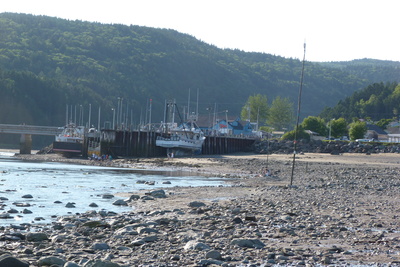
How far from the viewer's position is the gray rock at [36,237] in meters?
15.9

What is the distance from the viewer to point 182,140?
89812mm

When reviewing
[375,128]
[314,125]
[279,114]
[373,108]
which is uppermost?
[373,108]

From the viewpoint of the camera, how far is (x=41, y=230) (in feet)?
59.1

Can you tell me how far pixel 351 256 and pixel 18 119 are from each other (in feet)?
492

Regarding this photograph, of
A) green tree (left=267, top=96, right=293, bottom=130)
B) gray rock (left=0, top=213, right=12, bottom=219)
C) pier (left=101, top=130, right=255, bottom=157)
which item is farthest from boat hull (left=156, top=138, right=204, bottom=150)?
gray rock (left=0, top=213, right=12, bottom=219)

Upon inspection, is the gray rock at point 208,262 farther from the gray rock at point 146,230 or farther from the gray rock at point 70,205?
the gray rock at point 70,205

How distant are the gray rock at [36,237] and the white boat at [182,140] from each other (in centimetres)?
7250

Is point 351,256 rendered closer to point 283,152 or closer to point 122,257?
point 122,257

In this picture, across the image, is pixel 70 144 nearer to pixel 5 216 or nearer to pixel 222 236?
pixel 5 216

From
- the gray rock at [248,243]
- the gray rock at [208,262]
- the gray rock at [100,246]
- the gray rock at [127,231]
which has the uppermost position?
the gray rock at [248,243]

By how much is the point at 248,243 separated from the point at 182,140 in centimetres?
7534

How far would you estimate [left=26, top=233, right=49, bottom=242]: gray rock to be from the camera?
52.3 feet

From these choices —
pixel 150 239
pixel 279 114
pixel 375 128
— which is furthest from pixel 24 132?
pixel 150 239

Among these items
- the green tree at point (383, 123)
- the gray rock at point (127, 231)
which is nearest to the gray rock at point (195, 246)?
the gray rock at point (127, 231)
